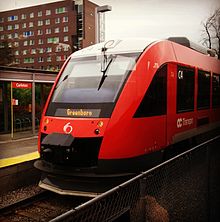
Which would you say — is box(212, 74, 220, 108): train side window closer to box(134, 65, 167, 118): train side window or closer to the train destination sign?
box(134, 65, 167, 118): train side window

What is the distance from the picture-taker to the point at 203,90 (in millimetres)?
6789

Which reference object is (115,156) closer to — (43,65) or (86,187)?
(86,187)

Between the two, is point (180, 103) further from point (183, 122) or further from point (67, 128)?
point (67, 128)

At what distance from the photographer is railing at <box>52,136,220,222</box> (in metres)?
1.84

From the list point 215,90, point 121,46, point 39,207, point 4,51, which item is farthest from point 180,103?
point 4,51

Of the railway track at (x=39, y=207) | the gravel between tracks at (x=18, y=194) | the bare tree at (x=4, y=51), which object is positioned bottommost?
the railway track at (x=39, y=207)

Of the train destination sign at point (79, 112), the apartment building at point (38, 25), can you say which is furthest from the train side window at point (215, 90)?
the train destination sign at point (79, 112)

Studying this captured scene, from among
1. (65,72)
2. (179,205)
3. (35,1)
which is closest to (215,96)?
(65,72)

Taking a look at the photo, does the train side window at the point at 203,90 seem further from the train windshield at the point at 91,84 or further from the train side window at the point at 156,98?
the train windshield at the point at 91,84

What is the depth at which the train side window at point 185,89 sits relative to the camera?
547cm

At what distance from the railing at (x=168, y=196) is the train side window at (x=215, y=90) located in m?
3.58

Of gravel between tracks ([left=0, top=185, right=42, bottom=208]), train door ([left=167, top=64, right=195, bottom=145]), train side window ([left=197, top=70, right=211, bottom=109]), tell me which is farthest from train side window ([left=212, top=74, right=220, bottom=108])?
gravel between tracks ([left=0, top=185, right=42, bottom=208])

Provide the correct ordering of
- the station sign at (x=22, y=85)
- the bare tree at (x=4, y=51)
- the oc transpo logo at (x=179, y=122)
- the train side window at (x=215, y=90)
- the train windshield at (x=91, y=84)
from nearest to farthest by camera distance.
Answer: the bare tree at (x=4, y=51)
the train windshield at (x=91, y=84)
the oc transpo logo at (x=179, y=122)
the train side window at (x=215, y=90)
the station sign at (x=22, y=85)

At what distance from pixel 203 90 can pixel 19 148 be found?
4.71 m
